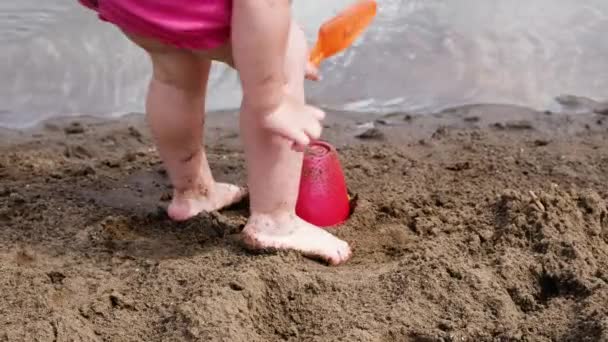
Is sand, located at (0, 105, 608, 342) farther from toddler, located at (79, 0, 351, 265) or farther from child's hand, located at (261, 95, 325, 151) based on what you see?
child's hand, located at (261, 95, 325, 151)

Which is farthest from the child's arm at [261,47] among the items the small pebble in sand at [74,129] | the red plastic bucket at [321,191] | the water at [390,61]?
the water at [390,61]

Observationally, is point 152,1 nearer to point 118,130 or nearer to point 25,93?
point 118,130

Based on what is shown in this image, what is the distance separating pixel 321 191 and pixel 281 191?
16 cm

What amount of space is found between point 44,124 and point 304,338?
4.80 ft

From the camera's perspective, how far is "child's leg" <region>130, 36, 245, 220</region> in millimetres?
1686

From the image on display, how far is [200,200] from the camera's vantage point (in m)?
1.86

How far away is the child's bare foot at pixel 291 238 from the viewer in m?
1.67

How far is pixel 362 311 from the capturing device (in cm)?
146

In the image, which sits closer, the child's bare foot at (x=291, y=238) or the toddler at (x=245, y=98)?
the toddler at (x=245, y=98)

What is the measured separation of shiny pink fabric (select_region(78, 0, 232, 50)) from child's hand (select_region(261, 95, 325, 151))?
0.15 meters

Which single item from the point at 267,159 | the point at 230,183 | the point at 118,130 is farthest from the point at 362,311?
the point at 118,130

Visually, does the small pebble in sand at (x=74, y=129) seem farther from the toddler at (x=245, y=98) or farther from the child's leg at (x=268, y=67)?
the child's leg at (x=268, y=67)

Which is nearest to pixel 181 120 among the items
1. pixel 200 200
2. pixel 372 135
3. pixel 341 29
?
pixel 200 200

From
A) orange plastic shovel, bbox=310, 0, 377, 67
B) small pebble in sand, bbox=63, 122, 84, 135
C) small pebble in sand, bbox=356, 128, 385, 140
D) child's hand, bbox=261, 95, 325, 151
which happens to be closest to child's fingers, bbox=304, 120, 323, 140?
child's hand, bbox=261, 95, 325, 151
